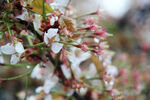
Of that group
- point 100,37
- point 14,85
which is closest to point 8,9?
point 100,37

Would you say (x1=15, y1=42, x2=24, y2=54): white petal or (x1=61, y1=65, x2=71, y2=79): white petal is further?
(x1=61, y1=65, x2=71, y2=79): white petal

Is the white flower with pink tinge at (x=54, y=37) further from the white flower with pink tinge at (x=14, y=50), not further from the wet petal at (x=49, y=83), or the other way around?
the wet petal at (x=49, y=83)

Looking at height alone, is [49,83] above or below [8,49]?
below

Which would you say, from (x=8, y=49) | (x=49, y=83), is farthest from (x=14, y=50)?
(x=49, y=83)

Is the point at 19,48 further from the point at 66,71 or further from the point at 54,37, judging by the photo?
the point at 66,71

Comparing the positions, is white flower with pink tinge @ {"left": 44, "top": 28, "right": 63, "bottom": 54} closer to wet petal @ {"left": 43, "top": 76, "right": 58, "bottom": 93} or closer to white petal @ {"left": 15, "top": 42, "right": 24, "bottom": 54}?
white petal @ {"left": 15, "top": 42, "right": 24, "bottom": 54}

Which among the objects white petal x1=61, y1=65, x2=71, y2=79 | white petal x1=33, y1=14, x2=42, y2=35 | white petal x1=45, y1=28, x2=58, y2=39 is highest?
white petal x1=33, y1=14, x2=42, y2=35

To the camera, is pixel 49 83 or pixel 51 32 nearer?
pixel 51 32

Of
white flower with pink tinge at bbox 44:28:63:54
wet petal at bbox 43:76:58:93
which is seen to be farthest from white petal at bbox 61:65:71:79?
white flower with pink tinge at bbox 44:28:63:54

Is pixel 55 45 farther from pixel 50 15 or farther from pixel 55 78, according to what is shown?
pixel 55 78
